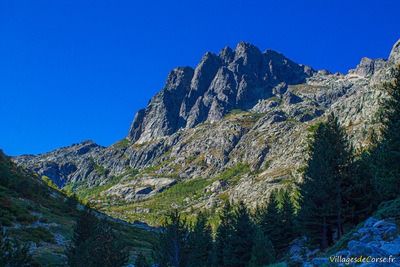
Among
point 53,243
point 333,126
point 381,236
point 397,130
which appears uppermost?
point 333,126

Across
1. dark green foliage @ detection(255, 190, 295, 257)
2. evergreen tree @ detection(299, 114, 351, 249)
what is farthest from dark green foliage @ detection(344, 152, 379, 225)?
dark green foliage @ detection(255, 190, 295, 257)

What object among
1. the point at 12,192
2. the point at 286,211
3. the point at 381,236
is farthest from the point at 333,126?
the point at 12,192

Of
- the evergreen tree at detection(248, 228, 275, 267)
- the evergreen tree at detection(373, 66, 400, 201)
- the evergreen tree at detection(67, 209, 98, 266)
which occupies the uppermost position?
the evergreen tree at detection(373, 66, 400, 201)

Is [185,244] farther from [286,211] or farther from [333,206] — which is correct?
[286,211]

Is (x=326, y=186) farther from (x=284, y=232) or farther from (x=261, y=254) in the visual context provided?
(x=284, y=232)

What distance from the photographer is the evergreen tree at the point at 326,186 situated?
37.2 metres

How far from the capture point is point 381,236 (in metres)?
18.0

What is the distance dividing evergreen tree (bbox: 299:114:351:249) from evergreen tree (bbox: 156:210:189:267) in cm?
1368

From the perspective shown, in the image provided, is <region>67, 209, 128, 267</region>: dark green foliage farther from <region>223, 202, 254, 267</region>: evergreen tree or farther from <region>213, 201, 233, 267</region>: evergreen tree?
<region>213, 201, 233, 267</region>: evergreen tree

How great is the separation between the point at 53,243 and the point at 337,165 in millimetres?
32322

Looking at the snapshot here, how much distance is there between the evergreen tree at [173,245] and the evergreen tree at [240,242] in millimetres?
14427

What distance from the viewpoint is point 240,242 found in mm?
47531

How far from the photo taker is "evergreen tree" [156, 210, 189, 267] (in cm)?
3341

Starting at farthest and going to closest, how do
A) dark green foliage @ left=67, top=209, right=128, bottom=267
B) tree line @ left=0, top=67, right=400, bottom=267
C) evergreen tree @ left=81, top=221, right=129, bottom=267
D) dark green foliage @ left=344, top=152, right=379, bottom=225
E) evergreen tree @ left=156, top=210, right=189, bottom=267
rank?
dark green foliage @ left=344, top=152, right=379, bottom=225 → evergreen tree @ left=156, top=210, right=189, bottom=267 → tree line @ left=0, top=67, right=400, bottom=267 → dark green foliage @ left=67, top=209, right=128, bottom=267 → evergreen tree @ left=81, top=221, right=129, bottom=267
